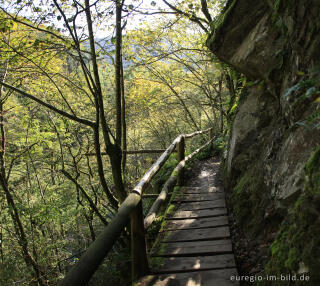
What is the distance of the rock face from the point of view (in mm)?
1652

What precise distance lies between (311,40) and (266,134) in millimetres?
1513

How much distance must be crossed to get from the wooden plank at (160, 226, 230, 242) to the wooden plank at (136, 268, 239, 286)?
704 mm

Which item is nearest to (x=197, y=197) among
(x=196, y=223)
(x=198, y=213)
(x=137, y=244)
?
(x=198, y=213)

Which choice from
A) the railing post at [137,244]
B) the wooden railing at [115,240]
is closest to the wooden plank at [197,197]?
the wooden railing at [115,240]

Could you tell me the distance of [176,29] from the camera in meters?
10.9

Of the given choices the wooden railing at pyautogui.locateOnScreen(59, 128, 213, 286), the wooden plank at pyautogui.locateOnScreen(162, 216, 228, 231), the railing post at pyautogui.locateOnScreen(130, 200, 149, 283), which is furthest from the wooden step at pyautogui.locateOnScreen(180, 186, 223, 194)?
the railing post at pyautogui.locateOnScreen(130, 200, 149, 283)

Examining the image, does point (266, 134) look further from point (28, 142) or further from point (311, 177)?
point (28, 142)

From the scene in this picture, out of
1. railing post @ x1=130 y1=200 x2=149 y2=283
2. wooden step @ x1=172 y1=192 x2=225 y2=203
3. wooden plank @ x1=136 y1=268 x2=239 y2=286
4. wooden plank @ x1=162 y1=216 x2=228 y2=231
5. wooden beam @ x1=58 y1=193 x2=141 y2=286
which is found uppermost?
wooden beam @ x1=58 y1=193 x2=141 y2=286

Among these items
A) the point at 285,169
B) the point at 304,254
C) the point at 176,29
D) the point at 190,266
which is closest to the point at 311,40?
the point at 285,169

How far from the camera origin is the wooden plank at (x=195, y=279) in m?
2.25

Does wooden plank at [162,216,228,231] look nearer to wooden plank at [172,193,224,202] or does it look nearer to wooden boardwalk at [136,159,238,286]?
wooden boardwalk at [136,159,238,286]

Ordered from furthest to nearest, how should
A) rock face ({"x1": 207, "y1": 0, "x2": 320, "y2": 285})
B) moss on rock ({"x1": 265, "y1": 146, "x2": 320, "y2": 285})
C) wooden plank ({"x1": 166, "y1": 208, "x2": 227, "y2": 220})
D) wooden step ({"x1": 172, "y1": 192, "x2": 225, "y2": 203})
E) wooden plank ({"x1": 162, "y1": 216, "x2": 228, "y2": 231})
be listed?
wooden step ({"x1": 172, "y1": 192, "x2": 225, "y2": 203})
wooden plank ({"x1": 166, "y1": 208, "x2": 227, "y2": 220})
wooden plank ({"x1": 162, "y1": 216, "x2": 228, "y2": 231})
rock face ({"x1": 207, "y1": 0, "x2": 320, "y2": 285})
moss on rock ({"x1": 265, "y1": 146, "x2": 320, "y2": 285})

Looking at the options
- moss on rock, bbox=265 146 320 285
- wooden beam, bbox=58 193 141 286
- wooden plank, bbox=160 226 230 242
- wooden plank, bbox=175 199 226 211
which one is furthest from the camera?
wooden plank, bbox=175 199 226 211

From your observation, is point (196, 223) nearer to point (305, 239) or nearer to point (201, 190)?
point (201, 190)
